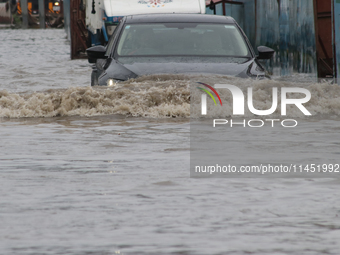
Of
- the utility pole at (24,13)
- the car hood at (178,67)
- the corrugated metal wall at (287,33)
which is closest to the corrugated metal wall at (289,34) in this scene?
the corrugated metal wall at (287,33)

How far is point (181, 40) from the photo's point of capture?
1050cm

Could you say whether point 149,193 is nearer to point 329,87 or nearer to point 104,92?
point 104,92

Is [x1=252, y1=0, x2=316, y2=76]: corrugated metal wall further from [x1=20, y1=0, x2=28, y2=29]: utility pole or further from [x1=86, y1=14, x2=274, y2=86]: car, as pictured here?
[x1=20, y1=0, x2=28, y2=29]: utility pole

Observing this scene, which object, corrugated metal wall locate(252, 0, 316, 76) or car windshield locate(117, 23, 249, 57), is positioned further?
corrugated metal wall locate(252, 0, 316, 76)

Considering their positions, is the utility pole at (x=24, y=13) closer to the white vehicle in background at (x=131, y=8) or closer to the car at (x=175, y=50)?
the white vehicle in background at (x=131, y=8)

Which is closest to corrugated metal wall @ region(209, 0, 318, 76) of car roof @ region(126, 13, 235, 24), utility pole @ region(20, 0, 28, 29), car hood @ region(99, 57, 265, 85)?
car roof @ region(126, 13, 235, 24)

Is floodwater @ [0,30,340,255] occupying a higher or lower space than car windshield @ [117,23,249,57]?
lower

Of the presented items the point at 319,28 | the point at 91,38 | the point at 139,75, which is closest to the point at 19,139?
the point at 139,75

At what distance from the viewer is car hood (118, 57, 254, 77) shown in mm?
9508

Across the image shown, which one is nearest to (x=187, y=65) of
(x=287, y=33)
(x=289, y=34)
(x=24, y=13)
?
(x=289, y=34)

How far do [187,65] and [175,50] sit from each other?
2.18 feet

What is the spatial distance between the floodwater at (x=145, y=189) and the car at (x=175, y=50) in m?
0.17

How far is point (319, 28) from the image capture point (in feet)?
48.1

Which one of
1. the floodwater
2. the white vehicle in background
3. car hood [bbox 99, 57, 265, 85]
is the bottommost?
the floodwater
